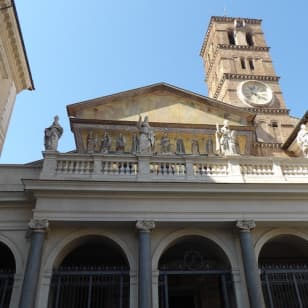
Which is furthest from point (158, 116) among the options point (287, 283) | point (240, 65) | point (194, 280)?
point (240, 65)

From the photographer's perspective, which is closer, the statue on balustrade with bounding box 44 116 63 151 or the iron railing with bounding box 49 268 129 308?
the iron railing with bounding box 49 268 129 308

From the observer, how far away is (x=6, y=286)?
9078 mm

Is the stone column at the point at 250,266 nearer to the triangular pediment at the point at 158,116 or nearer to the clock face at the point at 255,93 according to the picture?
the triangular pediment at the point at 158,116

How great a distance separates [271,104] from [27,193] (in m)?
23.7

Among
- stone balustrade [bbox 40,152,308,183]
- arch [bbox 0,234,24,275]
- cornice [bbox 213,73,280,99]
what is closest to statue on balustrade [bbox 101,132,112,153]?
stone balustrade [bbox 40,152,308,183]

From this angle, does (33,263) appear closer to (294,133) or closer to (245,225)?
(245,225)

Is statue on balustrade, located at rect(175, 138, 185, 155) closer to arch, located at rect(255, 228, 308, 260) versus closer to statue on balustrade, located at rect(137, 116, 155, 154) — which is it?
statue on balustrade, located at rect(137, 116, 155, 154)

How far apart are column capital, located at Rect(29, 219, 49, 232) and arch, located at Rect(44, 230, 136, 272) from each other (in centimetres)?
69

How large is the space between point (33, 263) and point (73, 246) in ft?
4.93

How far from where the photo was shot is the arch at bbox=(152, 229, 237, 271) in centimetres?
965

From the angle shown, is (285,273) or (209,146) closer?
(285,273)

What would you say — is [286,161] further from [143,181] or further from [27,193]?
[27,193]

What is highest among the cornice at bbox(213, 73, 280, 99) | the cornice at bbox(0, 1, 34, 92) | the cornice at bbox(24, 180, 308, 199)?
the cornice at bbox(213, 73, 280, 99)

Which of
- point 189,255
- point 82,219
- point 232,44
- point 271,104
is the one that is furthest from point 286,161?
point 232,44
